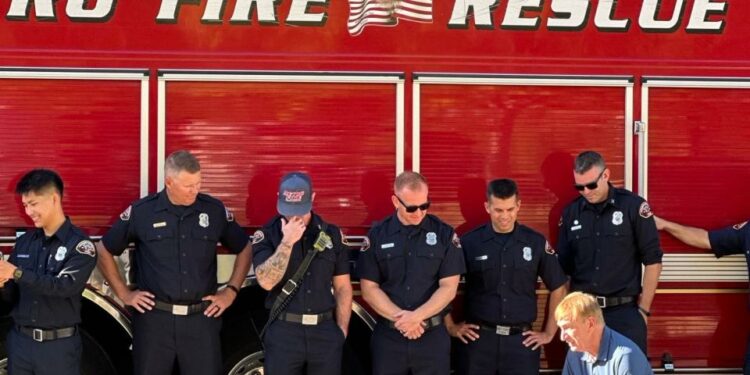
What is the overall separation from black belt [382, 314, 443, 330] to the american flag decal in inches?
69.1

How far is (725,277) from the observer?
5801 mm

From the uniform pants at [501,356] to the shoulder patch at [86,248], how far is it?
215 centimetres

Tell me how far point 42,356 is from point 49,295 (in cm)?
33

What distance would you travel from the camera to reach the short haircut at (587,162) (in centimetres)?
542

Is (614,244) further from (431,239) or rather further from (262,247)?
(262,247)

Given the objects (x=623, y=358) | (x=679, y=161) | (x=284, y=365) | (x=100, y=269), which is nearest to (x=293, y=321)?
(x=284, y=365)

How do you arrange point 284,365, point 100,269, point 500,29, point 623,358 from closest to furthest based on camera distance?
point 623,358
point 284,365
point 100,269
point 500,29

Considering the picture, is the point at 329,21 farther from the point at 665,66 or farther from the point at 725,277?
the point at 725,277

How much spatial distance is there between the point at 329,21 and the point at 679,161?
2.32 meters

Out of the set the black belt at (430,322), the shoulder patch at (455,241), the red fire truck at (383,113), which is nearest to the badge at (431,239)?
the shoulder patch at (455,241)

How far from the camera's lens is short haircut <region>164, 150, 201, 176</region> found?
16.5ft

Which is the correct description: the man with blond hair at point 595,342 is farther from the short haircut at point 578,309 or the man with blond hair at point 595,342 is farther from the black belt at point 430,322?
the black belt at point 430,322

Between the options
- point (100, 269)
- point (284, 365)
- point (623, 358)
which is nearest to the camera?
point (623, 358)

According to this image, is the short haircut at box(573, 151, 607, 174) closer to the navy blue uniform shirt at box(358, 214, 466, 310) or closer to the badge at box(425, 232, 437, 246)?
the navy blue uniform shirt at box(358, 214, 466, 310)
